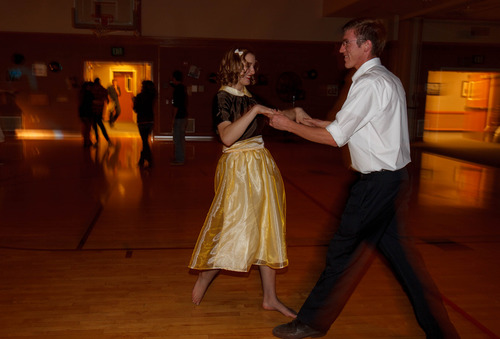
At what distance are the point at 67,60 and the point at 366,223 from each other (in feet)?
37.2

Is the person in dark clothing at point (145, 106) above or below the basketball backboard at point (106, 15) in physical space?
below

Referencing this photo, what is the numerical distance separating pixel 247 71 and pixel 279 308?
121cm

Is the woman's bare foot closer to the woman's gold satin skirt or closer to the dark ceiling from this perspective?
the woman's gold satin skirt

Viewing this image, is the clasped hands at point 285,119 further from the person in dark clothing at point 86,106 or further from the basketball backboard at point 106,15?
the basketball backboard at point 106,15

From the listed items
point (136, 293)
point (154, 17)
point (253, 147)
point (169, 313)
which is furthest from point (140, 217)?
point (154, 17)

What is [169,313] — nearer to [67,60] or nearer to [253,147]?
[253,147]

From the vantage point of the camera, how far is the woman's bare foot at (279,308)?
7.91 feet

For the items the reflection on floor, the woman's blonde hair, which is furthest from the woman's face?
the reflection on floor

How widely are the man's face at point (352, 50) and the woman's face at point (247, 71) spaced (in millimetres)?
488

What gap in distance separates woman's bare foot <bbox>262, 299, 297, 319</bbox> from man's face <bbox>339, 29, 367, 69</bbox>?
1.26 meters

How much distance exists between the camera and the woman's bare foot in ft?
7.91

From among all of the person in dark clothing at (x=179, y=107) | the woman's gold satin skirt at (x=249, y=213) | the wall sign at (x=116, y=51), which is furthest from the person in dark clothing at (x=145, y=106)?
the wall sign at (x=116, y=51)

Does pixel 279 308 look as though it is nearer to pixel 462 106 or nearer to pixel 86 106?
pixel 86 106

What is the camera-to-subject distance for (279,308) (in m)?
2.45
